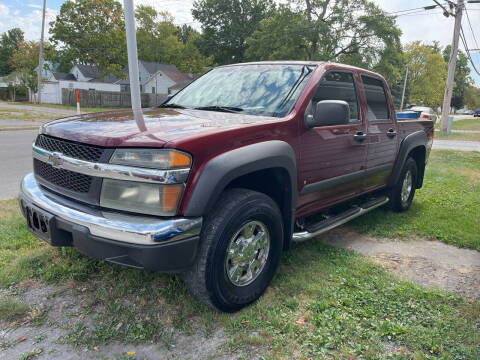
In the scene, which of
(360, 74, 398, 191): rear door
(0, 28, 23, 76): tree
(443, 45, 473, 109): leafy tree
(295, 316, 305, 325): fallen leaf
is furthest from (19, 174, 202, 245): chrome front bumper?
(443, 45, 473, 109): leafy tree

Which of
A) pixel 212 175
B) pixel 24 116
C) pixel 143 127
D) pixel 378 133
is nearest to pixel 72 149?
pixel 143 127

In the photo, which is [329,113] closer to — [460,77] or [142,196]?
[142,196]

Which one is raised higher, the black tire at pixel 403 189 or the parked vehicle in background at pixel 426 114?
the parked vehicle in background at pixel 426 114

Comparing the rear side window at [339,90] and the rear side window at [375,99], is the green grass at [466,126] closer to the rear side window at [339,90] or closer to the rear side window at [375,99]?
the rear side window at [375,99]

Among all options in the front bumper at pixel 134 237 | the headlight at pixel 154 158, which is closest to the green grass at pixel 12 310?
the front bumper at pixel 134 237

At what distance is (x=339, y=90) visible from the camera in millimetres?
3762

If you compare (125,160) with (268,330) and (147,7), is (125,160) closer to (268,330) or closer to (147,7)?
(268,330)

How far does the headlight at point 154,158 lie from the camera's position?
2197 mm

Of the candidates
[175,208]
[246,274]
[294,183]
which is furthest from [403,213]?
[175,208]

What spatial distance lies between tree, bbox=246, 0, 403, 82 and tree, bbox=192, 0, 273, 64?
668 inches

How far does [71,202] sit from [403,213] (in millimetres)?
4313

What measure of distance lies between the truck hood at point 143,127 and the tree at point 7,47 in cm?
7182

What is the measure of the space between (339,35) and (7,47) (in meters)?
62.5

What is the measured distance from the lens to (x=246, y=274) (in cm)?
278
